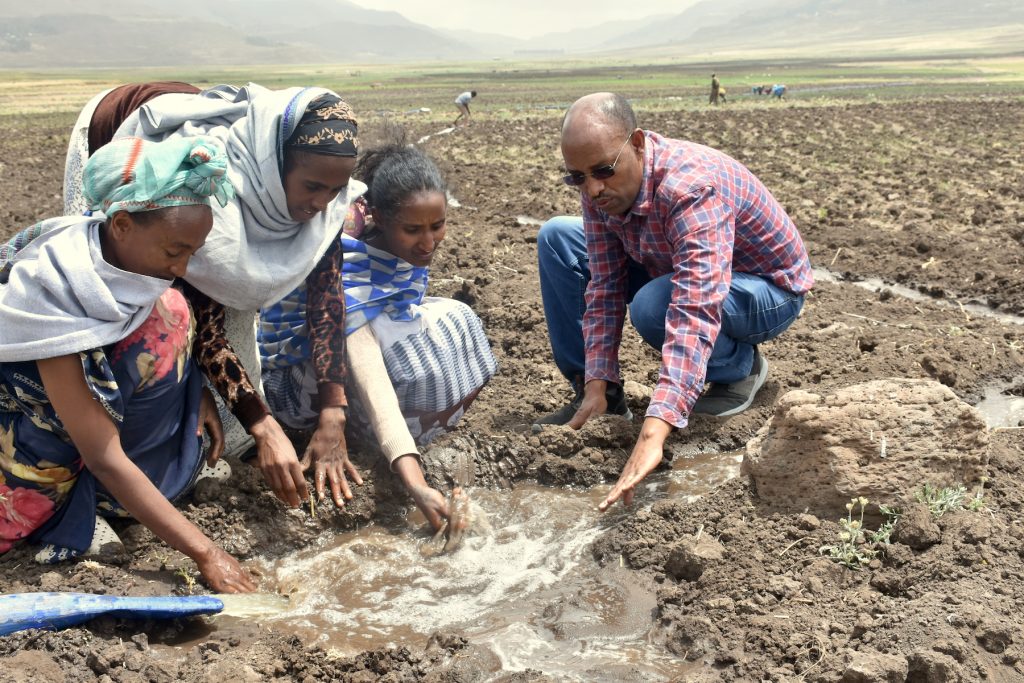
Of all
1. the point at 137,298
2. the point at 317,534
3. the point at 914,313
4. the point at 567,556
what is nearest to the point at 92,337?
the point at 137,298

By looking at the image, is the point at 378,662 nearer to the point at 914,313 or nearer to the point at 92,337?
the point at 92,337

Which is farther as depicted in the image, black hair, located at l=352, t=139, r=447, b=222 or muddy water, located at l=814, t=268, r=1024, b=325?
muddy water, located at l=814, t=268, r=1024, b=325

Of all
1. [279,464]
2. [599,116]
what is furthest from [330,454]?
[599,116]

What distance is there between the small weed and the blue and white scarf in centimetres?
189

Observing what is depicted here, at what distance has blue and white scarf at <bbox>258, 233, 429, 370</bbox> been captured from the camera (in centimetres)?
356

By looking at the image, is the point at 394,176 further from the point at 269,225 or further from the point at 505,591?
the point at 505,591

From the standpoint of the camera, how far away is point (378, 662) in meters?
2.53

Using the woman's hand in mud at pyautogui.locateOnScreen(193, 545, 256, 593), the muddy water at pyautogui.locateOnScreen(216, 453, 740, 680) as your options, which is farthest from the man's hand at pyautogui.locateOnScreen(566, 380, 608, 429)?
the woman's hand in mud at pyautogui.locateOnScreen(193, 545, 256, 593)

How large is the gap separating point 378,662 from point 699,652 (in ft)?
2.85

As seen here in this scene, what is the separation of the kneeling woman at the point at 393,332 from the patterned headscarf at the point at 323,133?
339 millimetres

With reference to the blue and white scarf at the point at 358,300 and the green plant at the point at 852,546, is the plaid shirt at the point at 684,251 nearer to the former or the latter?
the green plant at the point at 852,546

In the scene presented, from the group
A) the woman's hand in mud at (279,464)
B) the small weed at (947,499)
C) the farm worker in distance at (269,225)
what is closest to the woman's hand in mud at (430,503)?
the farm worker in distance at (269,225)

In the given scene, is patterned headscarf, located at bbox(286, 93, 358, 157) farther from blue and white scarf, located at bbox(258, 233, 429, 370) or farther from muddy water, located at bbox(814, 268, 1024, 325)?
muddy water, located at bbox(814, 268, 1024, 325)

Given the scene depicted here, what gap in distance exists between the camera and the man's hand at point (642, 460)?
288 centimetres
